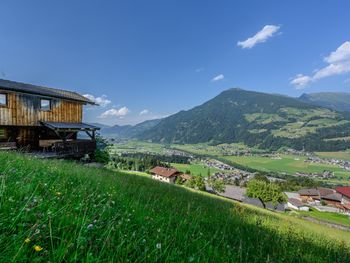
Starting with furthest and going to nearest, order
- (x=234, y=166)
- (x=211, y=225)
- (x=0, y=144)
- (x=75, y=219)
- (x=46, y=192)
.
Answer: (x=234, y=166) → (x=0, y=144) → (x=211, y=225) → (x=46, y=192) → (x=75, y=219)

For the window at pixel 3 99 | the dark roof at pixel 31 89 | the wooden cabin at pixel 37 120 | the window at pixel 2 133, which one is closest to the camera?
the window at pixel 3 99

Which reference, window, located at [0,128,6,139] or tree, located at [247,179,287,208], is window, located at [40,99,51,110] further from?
tree, located at [247,179,287,208]

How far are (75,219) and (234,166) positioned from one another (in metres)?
175

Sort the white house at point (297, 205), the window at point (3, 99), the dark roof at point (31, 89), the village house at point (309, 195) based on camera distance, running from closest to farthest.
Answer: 1. the window at point (3, 99)
2. the dark roof at point (31, 89)
3. the white house at point (297, 205)
4. the village house at point (309, 195)

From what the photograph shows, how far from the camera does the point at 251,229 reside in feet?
17.2

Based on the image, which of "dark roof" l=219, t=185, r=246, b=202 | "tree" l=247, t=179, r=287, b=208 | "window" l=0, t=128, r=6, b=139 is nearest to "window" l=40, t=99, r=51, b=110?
"window" l=0, t=128, r=6, b=139

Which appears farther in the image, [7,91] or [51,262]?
[7,91]

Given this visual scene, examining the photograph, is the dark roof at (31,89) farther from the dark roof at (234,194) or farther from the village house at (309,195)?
the village house at (309,195)

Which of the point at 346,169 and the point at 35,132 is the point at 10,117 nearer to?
the point at 35,132

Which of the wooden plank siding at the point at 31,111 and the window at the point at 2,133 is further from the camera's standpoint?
the window at the point at 2,133

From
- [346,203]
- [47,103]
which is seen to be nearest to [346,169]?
[346,203]

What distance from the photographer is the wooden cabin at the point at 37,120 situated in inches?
772

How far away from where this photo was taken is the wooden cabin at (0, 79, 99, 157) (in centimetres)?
1961

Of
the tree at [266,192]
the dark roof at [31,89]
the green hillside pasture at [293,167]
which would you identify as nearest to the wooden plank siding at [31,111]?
the dark roof at [31,89]
